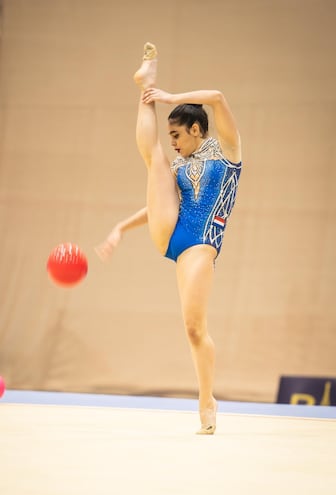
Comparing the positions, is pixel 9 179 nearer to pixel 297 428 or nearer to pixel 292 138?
pixel 292 138

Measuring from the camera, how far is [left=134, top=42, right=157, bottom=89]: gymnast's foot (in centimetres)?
269

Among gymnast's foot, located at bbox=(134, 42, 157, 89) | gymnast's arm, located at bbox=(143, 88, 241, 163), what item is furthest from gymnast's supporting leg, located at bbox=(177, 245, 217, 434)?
gymnast's foot, located at bbox=(134, 42, 157, 89)

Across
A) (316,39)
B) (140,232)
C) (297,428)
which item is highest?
(316,39)

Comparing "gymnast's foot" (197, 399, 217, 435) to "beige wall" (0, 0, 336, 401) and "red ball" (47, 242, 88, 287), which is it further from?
"beige wall" (0, 0, 336, 401)

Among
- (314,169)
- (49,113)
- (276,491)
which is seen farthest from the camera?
(49,113)

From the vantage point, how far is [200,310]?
8.54 feet

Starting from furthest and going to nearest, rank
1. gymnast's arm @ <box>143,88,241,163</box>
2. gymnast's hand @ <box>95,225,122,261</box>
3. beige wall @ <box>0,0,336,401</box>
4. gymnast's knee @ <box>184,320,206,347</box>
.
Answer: beige wall @ <box>0,0,336,401</box> → gymnast's hand @ <box>95,225,122,261</box> → gymnast's knee @ <box>184,320,206,347</box> → gymnast's arm @ <box>143,88,241,163</box>

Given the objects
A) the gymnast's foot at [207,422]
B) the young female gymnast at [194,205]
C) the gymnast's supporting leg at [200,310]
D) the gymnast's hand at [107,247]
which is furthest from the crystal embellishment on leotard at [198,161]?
the gymnast's foot at [207,422]

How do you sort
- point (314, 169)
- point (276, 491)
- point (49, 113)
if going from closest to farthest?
point (276, 491) < point (314, 169) < point (49, 113)

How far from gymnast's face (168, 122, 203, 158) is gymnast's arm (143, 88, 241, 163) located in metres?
0.13

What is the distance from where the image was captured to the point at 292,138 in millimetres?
5488

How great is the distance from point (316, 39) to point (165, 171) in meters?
3.33

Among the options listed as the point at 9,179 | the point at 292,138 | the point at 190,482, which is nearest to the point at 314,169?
the point at 292,138

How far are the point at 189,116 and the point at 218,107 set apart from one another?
24 cm
